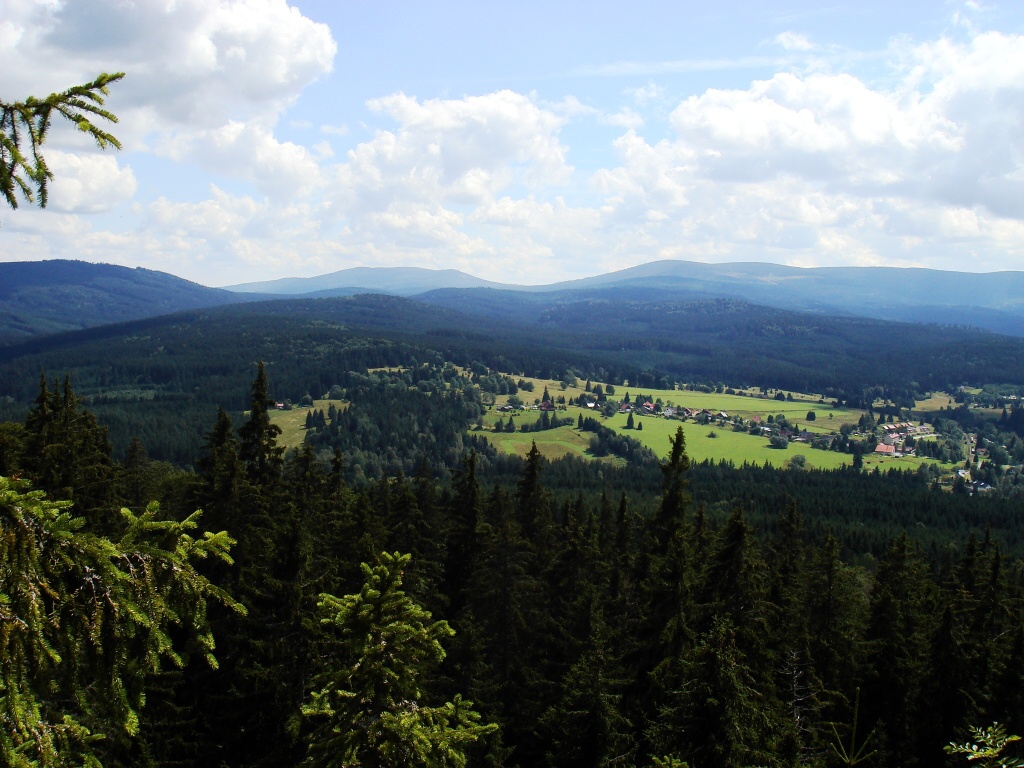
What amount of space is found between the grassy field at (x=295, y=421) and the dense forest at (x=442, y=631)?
96.3 metres

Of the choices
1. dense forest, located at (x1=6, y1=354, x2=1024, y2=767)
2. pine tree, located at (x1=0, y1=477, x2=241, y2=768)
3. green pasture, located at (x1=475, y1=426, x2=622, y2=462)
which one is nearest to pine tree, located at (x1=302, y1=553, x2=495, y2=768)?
dense forest, located at (x1=6, y1=354, x2=1024, y2=767)

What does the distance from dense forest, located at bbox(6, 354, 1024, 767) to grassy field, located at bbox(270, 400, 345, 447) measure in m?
96.3

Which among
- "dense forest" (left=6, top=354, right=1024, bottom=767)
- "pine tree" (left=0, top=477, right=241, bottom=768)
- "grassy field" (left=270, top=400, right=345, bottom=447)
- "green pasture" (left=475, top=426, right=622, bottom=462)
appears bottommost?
"green pasture" (left=475, top=426, right=622, bottom=462)

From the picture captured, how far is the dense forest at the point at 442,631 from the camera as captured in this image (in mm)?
6008

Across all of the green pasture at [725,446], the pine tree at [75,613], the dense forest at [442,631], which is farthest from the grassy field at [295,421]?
the pine tree at [75,613]

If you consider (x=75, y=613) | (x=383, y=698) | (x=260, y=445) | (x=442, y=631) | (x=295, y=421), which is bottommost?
(x=295, y=421)

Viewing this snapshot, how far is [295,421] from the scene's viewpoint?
16350 cm

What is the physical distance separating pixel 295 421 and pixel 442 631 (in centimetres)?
16075

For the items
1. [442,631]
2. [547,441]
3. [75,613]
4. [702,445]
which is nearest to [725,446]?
[702,445]

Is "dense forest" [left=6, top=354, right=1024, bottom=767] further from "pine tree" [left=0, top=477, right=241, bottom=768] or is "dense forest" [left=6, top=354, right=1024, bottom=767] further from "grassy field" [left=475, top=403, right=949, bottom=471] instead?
"grassy field" [left=475, top=403, right=949, bottom=471]

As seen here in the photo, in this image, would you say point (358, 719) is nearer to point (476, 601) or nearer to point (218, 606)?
point (218, 606)

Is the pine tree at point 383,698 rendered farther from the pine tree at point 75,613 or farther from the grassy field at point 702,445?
the grassy field at point 702,445

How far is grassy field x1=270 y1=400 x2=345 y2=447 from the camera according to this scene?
142 meters

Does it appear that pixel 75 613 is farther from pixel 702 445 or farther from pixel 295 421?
pixel 295 421
